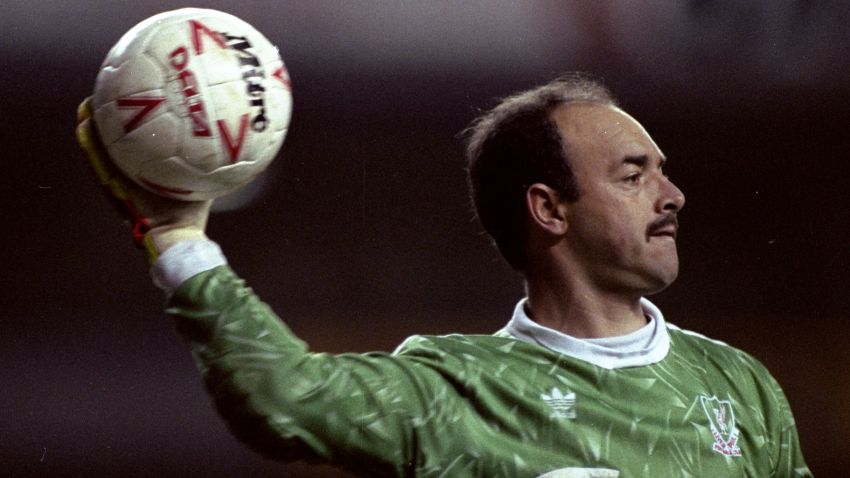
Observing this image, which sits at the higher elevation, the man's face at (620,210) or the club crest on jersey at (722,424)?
the man's face at (620,210)

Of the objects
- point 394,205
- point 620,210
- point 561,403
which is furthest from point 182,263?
point 394,205

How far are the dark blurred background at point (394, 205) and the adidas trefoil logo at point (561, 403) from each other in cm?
122

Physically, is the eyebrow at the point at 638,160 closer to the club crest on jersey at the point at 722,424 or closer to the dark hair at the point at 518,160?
the dark hair at the point at 518,160

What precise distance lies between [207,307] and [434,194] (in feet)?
5.05

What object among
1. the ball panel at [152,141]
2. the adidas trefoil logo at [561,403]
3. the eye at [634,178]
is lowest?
the adidas trefoil logo at [561,403]

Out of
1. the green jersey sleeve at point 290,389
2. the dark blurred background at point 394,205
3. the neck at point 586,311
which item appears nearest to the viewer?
the green jersey sleeve at point 290,389

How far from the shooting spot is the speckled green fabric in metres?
1.42

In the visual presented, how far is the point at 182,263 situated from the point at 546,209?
0.61 m

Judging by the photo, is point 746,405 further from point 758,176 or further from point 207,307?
point 758,176

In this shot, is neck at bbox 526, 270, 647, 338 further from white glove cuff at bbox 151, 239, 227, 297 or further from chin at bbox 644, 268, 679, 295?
white glove cuff at bbox 151, 239, 227, 297

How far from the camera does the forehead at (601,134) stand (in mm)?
1774

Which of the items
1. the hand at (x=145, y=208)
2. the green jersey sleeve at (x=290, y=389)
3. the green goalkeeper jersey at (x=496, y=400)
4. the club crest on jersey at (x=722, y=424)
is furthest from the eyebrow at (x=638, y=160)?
the hand at (x=145, y=208)

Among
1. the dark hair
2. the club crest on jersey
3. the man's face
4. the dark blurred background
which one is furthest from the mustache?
the dark blurred background

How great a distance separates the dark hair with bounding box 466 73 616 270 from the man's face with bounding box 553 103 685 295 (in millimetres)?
30
